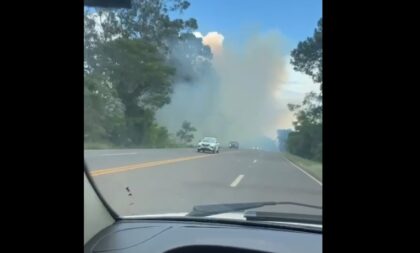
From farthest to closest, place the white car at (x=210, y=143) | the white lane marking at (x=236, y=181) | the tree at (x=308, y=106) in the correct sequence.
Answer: the white lane marking at (x=236, y=181) < the white car at (x=210, y=143) < the tree at (x=308, y=106)

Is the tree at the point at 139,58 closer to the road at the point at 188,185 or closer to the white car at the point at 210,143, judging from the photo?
the road at the point at 188,185

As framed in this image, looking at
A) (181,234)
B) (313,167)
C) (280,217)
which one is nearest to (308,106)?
(313,167)

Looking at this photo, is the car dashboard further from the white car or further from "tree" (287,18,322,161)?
the white car

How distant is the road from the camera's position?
4.42 metres

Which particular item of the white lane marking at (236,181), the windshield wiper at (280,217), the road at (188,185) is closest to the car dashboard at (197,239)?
the windshield wiper at (280,217)

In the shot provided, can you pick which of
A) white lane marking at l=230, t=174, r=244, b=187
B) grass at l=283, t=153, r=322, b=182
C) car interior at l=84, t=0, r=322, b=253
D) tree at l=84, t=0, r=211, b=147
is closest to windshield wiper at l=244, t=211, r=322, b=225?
car interior at l=84, t=0, r=322, b=253

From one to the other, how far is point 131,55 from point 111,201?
1.23 metres

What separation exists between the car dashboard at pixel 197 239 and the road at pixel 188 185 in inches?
15.1

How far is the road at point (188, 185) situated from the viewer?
4.42m

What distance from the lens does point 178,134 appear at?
221 inches
